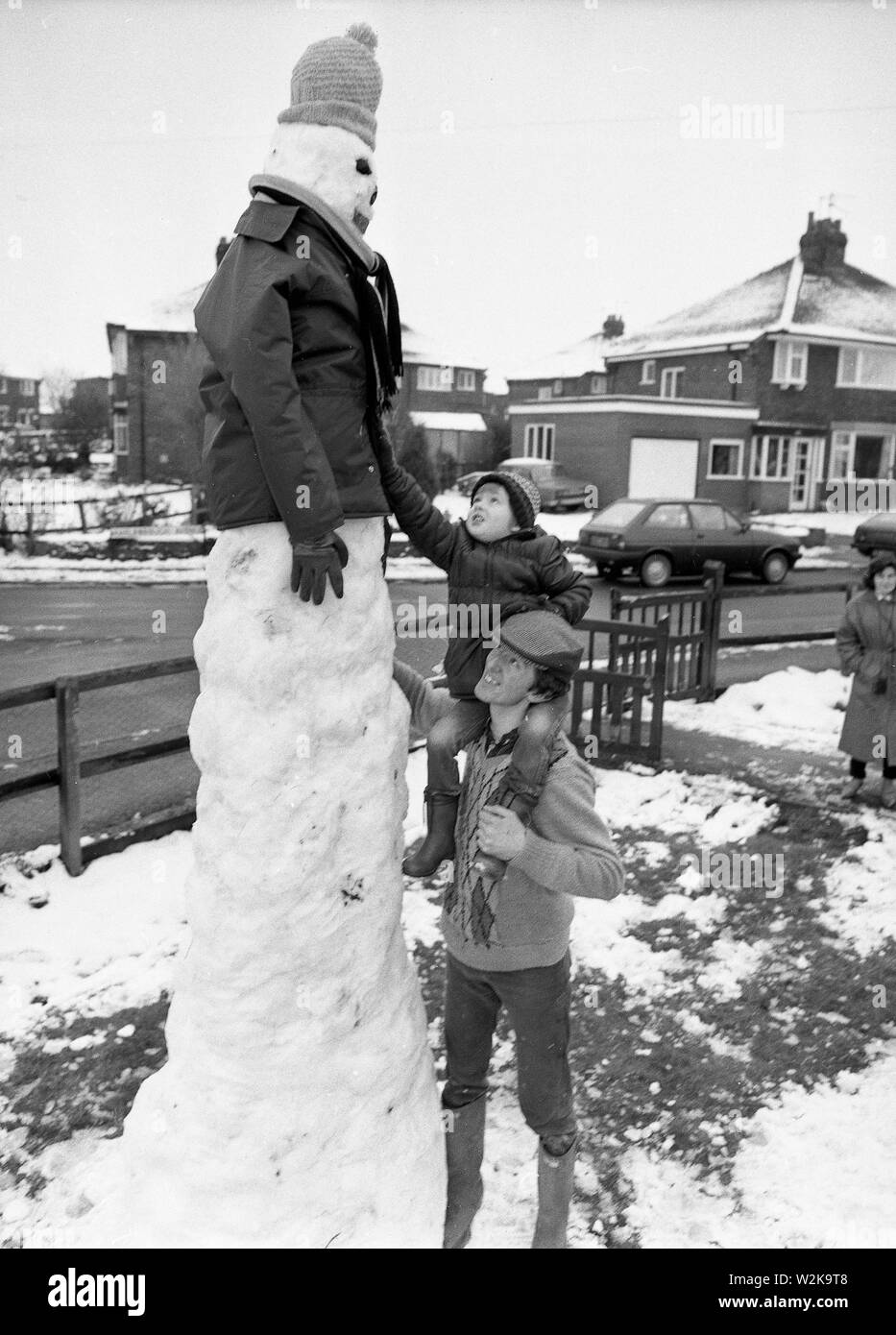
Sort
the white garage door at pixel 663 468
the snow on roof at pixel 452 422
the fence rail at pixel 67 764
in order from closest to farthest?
the fence rail at pixel 67 764, the white garage door at pixel 663 468, the snow on roof at pixel 452 422

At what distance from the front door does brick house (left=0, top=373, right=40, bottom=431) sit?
90.8 feet

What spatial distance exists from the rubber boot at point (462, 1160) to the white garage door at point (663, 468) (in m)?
28.3

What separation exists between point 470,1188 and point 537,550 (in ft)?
5.96

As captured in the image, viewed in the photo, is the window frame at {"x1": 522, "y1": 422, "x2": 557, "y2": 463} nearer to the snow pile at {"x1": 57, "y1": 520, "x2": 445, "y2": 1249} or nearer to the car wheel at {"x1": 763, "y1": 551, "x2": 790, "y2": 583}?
the car wheel at {"x1": 763, "y1": 551, "x2": 790, "y2": 583}

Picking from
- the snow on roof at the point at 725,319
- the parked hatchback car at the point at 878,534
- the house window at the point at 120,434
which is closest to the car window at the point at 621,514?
the parked hatchback car at the point at 878,534

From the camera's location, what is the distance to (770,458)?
32625mm

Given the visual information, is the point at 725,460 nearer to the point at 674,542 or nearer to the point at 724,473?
the point at 724,473

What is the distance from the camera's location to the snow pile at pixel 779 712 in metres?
8.18

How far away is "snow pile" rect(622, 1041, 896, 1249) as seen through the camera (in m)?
3.00

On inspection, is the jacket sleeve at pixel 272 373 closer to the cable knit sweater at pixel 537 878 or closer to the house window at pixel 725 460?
the cable knit sweater at pixel 537 878

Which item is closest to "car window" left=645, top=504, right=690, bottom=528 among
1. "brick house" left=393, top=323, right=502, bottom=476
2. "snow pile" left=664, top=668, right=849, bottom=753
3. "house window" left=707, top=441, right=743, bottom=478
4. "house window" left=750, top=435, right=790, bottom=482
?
"snow pile" left=664, top=668, right=849, bottom=753
